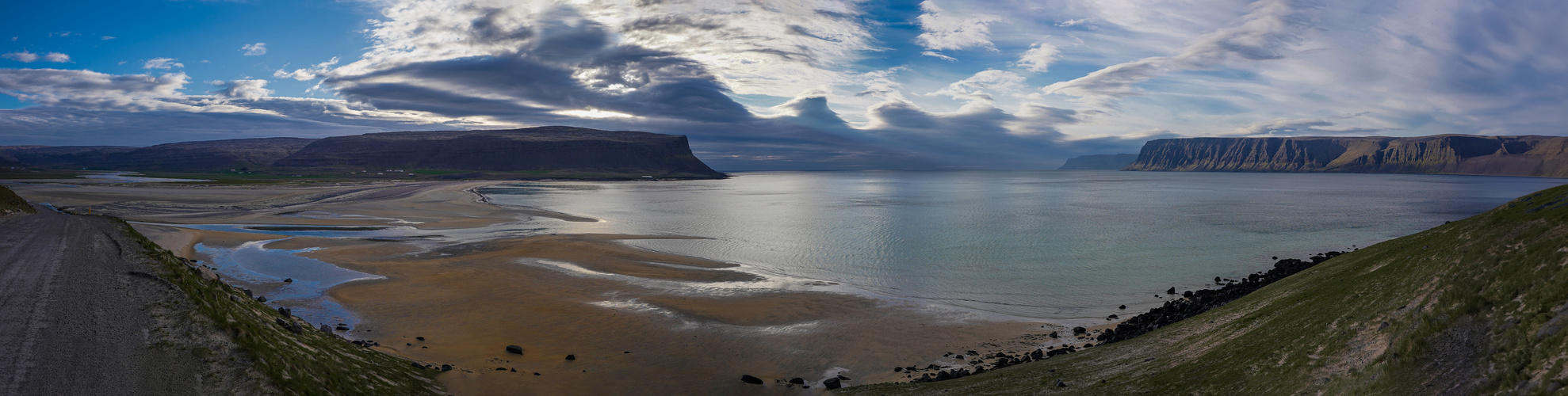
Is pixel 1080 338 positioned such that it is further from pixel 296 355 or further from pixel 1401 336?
pixel 296 355

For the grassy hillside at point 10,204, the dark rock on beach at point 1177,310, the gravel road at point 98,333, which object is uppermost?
the grassy hillside at point 10,204

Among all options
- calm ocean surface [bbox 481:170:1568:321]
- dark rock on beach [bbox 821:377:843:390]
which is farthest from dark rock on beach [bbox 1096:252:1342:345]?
dark rock on beach [bbox 821:377:843:390]

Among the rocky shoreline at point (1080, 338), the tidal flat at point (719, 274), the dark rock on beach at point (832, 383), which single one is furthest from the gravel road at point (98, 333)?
the rocky shoreline at point (1080, 338)

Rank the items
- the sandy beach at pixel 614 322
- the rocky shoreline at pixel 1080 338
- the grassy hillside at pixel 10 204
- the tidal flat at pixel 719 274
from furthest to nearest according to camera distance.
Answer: the grassy hillside at pixel 10 204, the tidal flat at pixel 719 274, the rocky shoreline at pixel 1080 338, the sandy beach at pixel 614 322

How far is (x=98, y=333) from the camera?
8.05m

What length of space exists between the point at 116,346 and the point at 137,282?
366 cm

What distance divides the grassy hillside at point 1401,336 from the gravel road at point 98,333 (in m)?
10.2

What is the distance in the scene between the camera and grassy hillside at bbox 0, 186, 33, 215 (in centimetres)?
2338

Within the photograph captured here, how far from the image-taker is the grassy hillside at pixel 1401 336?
17.8 ft

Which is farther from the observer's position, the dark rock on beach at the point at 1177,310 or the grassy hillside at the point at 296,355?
the dark rock on beach at the point at 1177,310

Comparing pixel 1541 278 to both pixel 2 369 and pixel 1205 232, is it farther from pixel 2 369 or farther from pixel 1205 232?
pixel 1205 232

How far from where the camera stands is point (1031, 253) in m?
34.0

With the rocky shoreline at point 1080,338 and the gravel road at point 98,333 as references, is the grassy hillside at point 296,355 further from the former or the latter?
the rocky shoreline at point 1080,338

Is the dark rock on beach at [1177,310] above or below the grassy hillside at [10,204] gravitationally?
below
